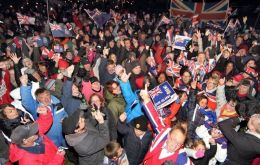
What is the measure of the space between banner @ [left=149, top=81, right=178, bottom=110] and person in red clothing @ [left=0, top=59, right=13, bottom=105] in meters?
3.06

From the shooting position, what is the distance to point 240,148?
3.72 m

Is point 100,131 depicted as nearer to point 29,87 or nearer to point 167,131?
point 167,131

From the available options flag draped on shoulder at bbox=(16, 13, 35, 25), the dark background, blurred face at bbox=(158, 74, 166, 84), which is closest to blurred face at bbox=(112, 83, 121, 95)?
blurred face at bbox=(158, 74, 166, 84)

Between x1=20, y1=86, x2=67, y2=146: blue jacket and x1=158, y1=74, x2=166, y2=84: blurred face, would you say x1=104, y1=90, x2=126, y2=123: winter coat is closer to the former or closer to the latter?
x1=20, y1=86, x2=67, y2=146: blue jacket

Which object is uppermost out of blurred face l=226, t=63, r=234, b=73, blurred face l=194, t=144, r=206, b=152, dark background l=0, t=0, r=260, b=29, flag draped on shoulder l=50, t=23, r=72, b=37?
flag draped on shoulder l=50, t=23, r=72, b=37

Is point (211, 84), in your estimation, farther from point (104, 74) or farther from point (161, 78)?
point (104, 74)

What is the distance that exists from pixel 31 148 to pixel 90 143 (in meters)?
0.72

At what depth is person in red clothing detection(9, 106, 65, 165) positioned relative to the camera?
11.7 feet

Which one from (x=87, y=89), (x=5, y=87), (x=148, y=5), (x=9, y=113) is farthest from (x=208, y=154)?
(x=148, y=5)

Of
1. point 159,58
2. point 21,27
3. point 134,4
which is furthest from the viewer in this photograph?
point 134,4

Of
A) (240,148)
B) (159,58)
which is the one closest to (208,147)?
(240,148)

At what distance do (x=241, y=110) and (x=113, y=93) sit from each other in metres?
2.17

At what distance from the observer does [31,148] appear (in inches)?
145

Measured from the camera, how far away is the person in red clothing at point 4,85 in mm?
6094
